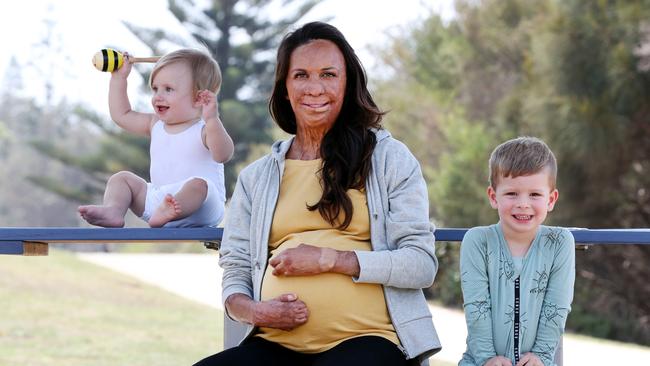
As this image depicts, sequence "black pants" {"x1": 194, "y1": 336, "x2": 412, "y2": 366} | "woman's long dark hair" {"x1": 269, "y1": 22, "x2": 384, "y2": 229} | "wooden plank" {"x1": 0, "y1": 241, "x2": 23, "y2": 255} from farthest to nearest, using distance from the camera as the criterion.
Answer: "wooden plank" {"x1": 0, "y1": 241, "x2": 23, "y2": 255}
"woman's long dark hair" {"x1": 269, "y1": 22, "x2": 384, "y2": 229}
"black pants" {"x1": 194, "y1": 336, "x2": 412, "y2": 366}

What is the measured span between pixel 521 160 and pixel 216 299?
37.2 ft

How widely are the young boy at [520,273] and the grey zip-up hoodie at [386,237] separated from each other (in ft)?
0.39

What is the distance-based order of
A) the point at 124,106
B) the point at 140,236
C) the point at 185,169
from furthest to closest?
the point at 124,106 → the point at 185,169 → the point at 140,236

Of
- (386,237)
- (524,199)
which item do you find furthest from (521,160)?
(386,237)

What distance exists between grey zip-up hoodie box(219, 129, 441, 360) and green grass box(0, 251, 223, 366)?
16.8ft

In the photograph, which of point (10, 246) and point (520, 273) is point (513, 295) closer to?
point (520, 273)

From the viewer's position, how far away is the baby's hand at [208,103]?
134 inches

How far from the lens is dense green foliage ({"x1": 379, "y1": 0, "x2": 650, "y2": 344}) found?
12180mm

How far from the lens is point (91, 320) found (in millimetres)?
10875

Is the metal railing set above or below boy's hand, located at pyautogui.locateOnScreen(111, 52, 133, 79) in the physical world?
below

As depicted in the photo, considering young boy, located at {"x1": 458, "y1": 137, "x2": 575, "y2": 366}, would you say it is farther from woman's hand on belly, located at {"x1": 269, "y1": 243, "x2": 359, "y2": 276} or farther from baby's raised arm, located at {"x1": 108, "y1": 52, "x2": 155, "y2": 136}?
baby's raised arm, located at {"x1": 108, "y1": 52, "x2": 155, "y2": 136}

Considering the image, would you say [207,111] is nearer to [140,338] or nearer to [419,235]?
[419,235]

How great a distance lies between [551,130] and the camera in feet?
41.7

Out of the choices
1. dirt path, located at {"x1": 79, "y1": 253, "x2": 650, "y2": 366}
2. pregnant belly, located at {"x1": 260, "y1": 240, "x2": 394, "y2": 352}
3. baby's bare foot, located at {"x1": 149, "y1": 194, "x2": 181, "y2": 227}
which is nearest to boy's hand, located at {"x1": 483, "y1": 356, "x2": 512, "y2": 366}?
pregnant belly, located at {"x1": 260, "y1": 240, "x2": 394, "y2": 352}
